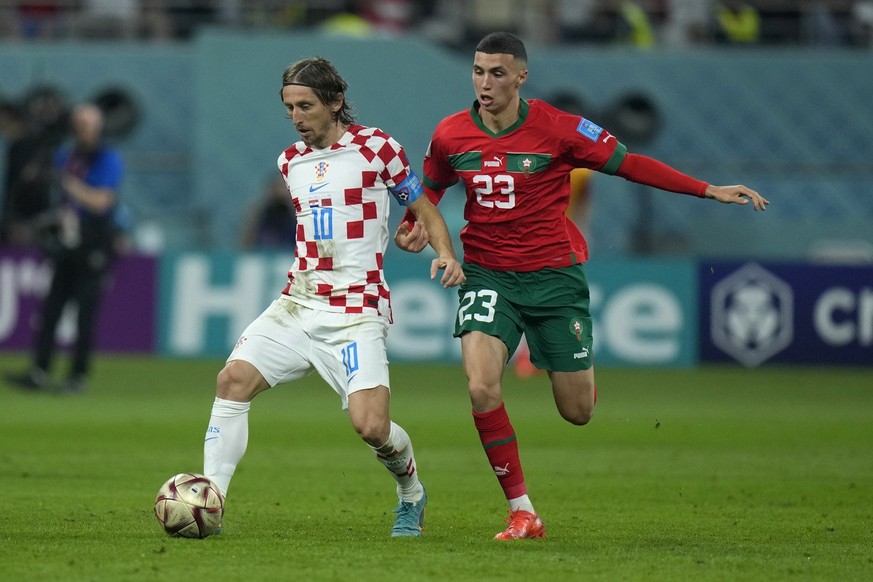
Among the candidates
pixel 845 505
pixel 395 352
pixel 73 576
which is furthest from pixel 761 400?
pixel 73 576

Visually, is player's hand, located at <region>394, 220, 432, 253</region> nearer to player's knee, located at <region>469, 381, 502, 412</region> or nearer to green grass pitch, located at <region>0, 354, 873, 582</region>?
player's knee, located at <region>469, 381, 502, 412</region>

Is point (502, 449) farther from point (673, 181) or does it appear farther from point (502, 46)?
point (502, 46)

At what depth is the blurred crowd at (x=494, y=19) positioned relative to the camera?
22.6m

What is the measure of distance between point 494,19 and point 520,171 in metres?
15.8

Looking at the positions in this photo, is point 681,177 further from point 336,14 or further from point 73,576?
point 336,14

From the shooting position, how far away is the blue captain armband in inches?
278

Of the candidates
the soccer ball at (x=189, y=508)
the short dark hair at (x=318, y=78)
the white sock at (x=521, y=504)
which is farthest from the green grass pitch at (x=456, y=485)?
the short dark hair at (x=318, y=78)

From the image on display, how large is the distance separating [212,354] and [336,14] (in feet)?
24.3

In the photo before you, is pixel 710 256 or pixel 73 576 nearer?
pixel 73 576

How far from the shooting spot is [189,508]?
6586mm

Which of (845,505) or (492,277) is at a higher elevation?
(492,277)

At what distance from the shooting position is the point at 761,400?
567 inches

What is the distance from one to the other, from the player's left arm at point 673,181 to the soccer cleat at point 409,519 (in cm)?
187

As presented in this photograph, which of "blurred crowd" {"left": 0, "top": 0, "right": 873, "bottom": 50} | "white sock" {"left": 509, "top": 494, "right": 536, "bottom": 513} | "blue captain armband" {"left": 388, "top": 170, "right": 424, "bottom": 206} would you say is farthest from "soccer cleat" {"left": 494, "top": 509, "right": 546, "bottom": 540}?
"blurred crowd" {"left": 0, "top": 0, "right": 873, "bottom": 50}
